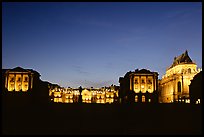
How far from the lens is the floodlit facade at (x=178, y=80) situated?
290 feet

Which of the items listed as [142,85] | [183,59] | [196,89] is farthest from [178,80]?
[196,89]

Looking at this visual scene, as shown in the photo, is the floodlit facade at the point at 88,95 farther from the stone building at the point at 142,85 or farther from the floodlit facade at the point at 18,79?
the stone building at the point at 142,85

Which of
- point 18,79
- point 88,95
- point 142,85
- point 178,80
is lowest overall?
point 88,95

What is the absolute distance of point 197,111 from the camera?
93.1ft

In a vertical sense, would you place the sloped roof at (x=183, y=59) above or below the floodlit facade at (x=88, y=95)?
above

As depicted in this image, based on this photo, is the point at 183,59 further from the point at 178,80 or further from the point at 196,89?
the point at 196,89

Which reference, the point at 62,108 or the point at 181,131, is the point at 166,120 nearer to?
the point at 181,131

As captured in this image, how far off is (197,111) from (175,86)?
64668 mm

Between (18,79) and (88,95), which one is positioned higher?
(18,79)

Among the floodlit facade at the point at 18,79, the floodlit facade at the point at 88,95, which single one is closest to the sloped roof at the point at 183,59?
the floodlit facade at the point at 88,95

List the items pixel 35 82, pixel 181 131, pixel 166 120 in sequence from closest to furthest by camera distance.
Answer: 1. pixel 181 131
2. pixel 166 120
3. pixel 35 82

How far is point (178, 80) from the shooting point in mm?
91062

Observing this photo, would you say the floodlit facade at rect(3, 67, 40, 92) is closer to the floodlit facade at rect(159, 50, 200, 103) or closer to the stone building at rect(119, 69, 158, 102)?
the stone building at rect(119, 69, 158, 102)

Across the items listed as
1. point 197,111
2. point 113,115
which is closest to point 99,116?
point 113,115
